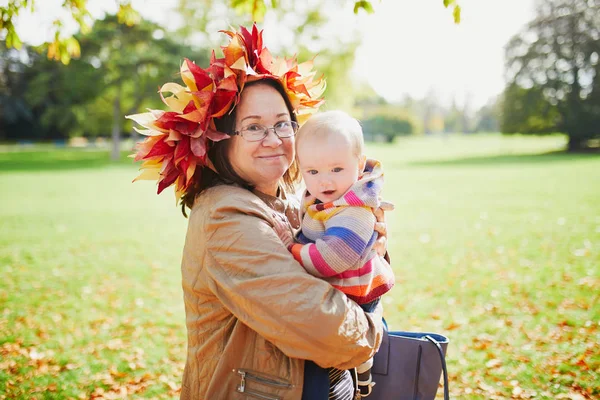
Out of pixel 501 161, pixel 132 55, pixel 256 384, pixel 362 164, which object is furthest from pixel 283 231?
pixel 132 55

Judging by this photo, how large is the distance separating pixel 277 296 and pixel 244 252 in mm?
240

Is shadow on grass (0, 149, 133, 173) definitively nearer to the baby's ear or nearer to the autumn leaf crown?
the autumn leaf crown

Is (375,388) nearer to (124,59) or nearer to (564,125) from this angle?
(124,59)

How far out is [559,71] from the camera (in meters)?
44.2

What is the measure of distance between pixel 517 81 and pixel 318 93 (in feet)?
163

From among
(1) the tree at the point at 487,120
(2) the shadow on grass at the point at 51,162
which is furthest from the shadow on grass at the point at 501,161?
(1) the tree at the point at 487,120

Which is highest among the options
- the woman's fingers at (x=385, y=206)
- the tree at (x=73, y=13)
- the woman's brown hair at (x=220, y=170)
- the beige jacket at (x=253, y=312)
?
the tree at (x=73, y=13)

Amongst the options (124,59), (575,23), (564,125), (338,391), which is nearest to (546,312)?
(338,391)

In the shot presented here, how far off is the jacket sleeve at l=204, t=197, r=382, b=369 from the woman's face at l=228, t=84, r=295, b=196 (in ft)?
1.42

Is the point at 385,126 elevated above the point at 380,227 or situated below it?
above

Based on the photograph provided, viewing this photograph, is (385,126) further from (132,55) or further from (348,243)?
(348,243)

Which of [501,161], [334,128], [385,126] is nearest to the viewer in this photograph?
[334,128]

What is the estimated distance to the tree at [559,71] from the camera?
42594 mm

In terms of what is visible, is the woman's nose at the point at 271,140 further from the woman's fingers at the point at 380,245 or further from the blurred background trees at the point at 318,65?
the blurred background trees at the point at 318,65
